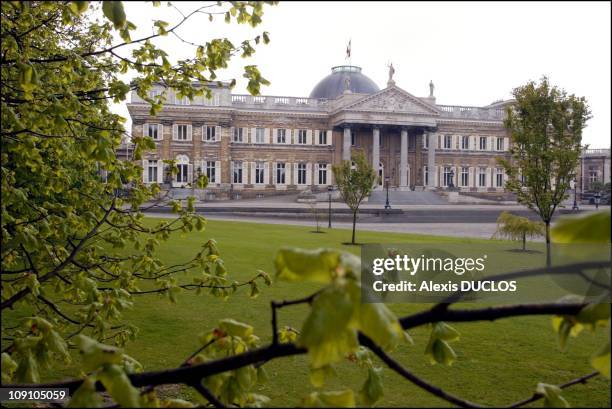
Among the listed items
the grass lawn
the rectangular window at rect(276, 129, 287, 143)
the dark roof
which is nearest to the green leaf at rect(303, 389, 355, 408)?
the grass lawn

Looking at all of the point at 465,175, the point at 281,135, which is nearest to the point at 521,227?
the point at 281,135

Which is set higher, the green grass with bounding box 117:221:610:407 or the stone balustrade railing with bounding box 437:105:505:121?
the stone balustrade railing with bounding box 437:105:505:121

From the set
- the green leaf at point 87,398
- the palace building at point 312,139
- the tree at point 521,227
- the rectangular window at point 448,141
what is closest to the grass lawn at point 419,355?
the green leaf at point 87,398

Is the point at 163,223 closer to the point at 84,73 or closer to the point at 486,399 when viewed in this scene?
the point at 84,73

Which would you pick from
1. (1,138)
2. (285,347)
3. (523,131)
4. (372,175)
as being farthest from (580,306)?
(372,175)

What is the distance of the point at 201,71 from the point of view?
12.9 feet

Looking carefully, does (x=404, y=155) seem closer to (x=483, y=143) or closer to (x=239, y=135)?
(x=483, y=143)

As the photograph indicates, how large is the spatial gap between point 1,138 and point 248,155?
5411cm

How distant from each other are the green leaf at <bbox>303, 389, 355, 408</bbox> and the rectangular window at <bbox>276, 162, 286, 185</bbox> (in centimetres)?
5662

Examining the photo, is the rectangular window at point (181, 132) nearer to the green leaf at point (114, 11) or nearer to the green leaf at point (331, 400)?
the green leaf at point (114, 11)

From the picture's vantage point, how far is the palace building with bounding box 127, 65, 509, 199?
5488 centimetres

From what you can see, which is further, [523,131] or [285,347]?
[523,131]

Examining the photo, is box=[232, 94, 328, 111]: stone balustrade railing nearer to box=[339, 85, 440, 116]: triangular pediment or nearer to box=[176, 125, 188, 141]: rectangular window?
box=[339, 85, 440, 116]: triangular pediment

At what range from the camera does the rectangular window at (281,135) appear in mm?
57594
